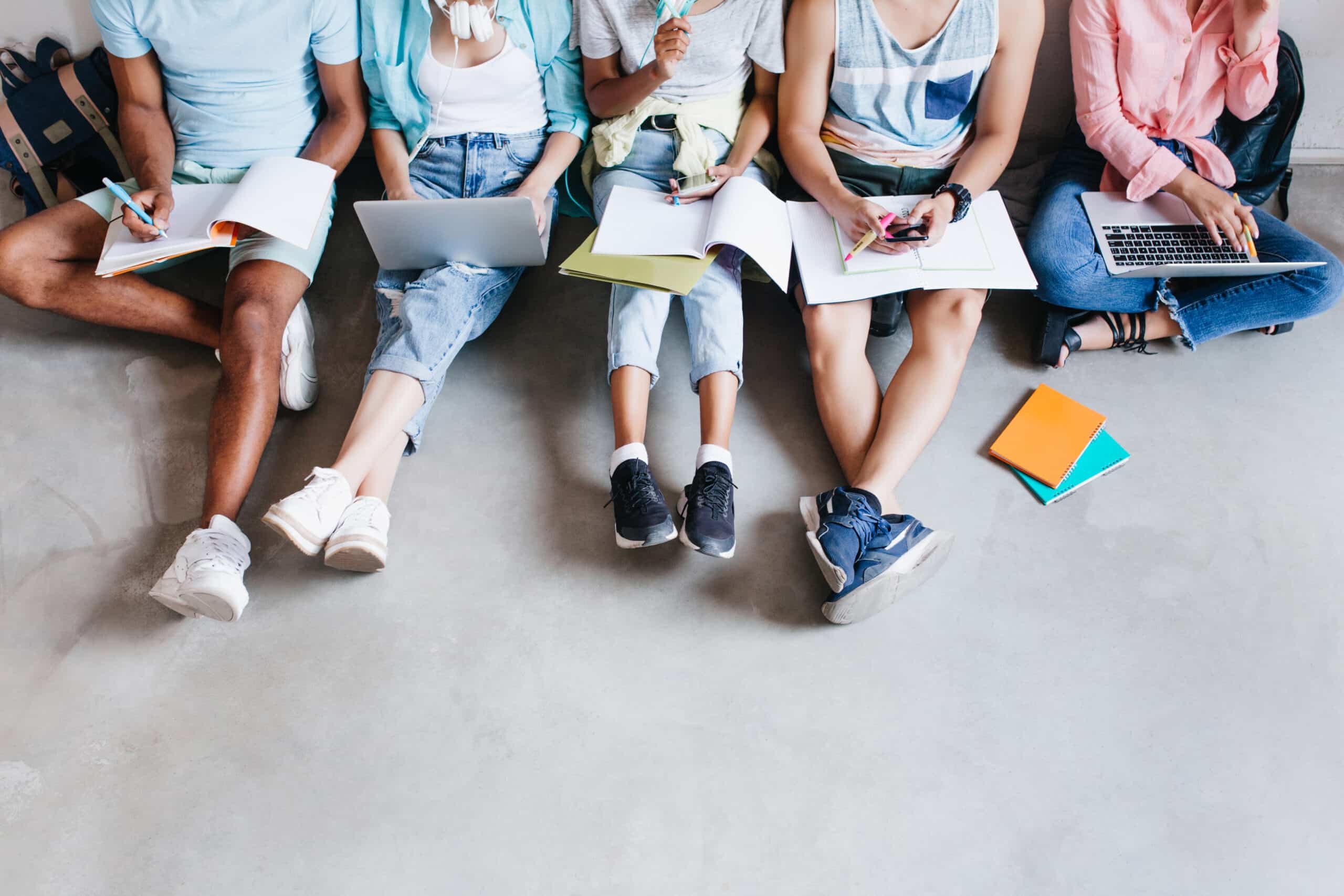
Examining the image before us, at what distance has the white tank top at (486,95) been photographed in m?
1.87

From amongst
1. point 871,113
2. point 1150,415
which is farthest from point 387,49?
point 1150,415

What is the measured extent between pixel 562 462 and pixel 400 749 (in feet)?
2.19

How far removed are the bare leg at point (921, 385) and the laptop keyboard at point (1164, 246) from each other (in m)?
0.39

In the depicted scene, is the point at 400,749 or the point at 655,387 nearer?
the point at 400,749

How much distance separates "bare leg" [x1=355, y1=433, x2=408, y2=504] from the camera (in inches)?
65.9

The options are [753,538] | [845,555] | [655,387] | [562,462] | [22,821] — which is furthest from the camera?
[655,387]

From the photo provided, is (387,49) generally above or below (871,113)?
above

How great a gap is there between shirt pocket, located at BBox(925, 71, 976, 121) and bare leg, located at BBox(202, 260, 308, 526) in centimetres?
148

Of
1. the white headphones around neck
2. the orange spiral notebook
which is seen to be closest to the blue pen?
the white headphones around neck

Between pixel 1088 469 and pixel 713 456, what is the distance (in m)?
0.83

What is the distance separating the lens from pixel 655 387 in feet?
6.37

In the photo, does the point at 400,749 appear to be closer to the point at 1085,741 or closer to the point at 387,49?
the point at 1085,741

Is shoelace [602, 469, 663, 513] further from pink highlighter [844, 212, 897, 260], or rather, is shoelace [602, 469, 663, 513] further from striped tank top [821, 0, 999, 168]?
striped tank top [821, 0, 999, 168]

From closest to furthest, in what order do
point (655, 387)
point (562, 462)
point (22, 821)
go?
point (22, 821) → point (562, 462) → point (655, 387)
